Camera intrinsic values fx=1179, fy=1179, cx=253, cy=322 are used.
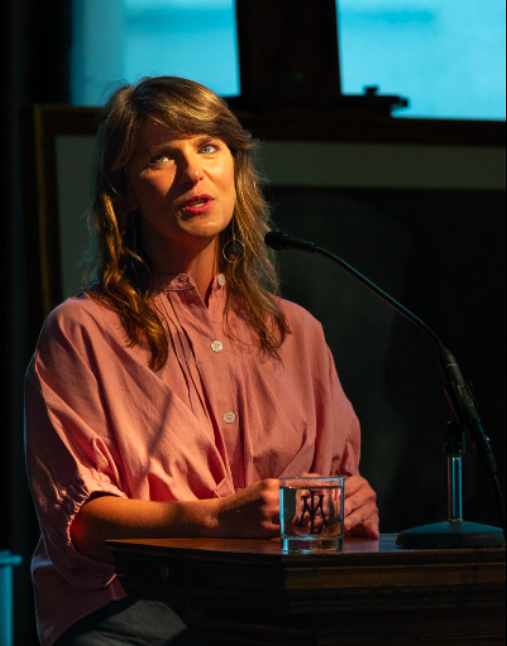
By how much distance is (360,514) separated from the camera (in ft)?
6.43

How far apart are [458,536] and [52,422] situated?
751 millimetres

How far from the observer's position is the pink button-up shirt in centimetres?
195

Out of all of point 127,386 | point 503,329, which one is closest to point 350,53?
point 503,329

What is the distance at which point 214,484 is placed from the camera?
2.00 meters

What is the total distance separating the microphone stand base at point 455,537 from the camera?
152cm

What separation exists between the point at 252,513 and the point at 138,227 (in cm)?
76

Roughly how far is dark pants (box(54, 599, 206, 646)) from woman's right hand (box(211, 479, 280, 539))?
0.21 metres

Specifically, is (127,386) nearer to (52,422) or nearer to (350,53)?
(52,422)

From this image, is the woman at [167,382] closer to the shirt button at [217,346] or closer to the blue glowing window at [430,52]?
the shirt button at [217,346]

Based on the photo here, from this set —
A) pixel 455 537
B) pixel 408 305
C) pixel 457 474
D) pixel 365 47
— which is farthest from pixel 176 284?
pixel 365 47

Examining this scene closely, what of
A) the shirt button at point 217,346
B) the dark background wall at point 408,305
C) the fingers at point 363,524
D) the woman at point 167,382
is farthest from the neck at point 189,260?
the dark background wall at point 408,305

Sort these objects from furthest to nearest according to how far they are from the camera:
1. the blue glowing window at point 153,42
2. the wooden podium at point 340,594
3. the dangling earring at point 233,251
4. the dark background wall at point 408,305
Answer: the blue glowing window at point 153,42
the dark background wall at point 408,305
the dangling earring at point 233,251
the wooden podium at point 340,594

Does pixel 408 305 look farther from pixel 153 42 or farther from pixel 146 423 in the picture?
pixel 146 423

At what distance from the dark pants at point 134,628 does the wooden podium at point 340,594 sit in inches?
12.7
